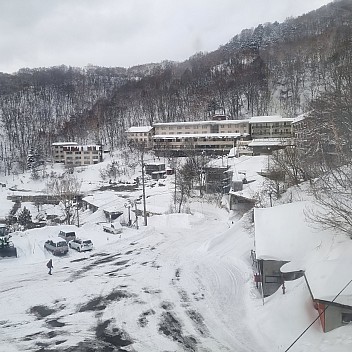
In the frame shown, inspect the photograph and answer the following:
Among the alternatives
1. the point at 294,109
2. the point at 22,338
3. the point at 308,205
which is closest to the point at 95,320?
the point at 22,338

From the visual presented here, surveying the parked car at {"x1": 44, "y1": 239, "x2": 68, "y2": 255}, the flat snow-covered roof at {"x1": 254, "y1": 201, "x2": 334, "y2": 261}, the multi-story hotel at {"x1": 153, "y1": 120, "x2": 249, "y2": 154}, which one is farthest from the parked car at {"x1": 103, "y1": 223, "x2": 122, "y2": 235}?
the multi-story hotel at {"x1": 153, "y1": 120, "x2": 249, "y2": 154}

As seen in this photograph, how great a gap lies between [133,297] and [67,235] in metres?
9.26

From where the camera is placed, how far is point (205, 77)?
90750mm

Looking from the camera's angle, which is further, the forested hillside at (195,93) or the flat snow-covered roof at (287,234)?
the forested hillside at (195,93)

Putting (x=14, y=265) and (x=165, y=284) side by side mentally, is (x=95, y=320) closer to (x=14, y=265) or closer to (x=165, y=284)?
(x=165, y=284)

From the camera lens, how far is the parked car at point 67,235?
2049 centimetres

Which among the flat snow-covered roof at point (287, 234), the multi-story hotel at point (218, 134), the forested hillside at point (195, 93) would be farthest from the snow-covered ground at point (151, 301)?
the forested hillside at point (195, 93)

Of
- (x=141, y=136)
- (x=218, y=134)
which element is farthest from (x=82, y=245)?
(x=141, y=136)

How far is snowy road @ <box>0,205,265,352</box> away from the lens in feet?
30.8

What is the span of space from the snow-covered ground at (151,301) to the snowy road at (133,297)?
0.11 ft

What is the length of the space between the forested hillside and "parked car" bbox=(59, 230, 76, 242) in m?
55.6

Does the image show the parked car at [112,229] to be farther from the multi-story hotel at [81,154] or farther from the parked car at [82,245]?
the multi-story hotel at [81,154]

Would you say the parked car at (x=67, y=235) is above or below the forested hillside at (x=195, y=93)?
below

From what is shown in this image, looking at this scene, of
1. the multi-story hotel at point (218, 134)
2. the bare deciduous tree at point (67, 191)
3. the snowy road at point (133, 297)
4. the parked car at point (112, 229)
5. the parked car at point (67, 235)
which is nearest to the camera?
the snowy road at point (133, 297)
